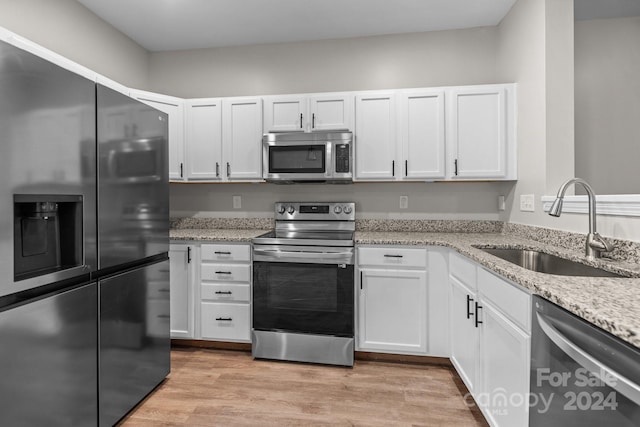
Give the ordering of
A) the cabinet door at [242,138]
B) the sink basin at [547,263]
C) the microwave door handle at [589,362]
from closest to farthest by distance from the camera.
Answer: the microwave door handle at [589,362], the sink basin at [547,263], the cabinet door at [242,138]

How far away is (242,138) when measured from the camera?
9.87 feet

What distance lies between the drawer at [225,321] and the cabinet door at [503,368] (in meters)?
1.67

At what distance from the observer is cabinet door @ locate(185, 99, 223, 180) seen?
3.04 meters

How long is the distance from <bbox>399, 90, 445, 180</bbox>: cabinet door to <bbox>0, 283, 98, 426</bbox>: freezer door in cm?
226

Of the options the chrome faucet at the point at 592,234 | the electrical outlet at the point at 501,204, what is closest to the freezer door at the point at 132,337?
the chrome faucet at the point at 592,234

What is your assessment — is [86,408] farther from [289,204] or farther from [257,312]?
[289,204]

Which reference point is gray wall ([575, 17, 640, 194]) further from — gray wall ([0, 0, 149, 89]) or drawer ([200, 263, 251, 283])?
gray wall ([0, 0, 149, 89])

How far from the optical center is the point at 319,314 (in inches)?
101

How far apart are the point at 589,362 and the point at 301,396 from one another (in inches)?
64.7

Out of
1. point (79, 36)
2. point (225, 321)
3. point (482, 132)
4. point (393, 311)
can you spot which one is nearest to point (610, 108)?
point (482, 132)

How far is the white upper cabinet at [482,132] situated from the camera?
8.75 feet

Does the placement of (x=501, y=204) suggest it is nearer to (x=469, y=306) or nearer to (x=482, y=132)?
(x=482, y=132)

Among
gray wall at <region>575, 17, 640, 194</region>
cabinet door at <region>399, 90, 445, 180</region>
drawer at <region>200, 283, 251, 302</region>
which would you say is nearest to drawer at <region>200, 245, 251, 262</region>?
drawer at <region>200, 283, 251, 302</region>

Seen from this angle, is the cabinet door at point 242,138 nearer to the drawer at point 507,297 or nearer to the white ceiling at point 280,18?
the white ceiling at point 280,18
